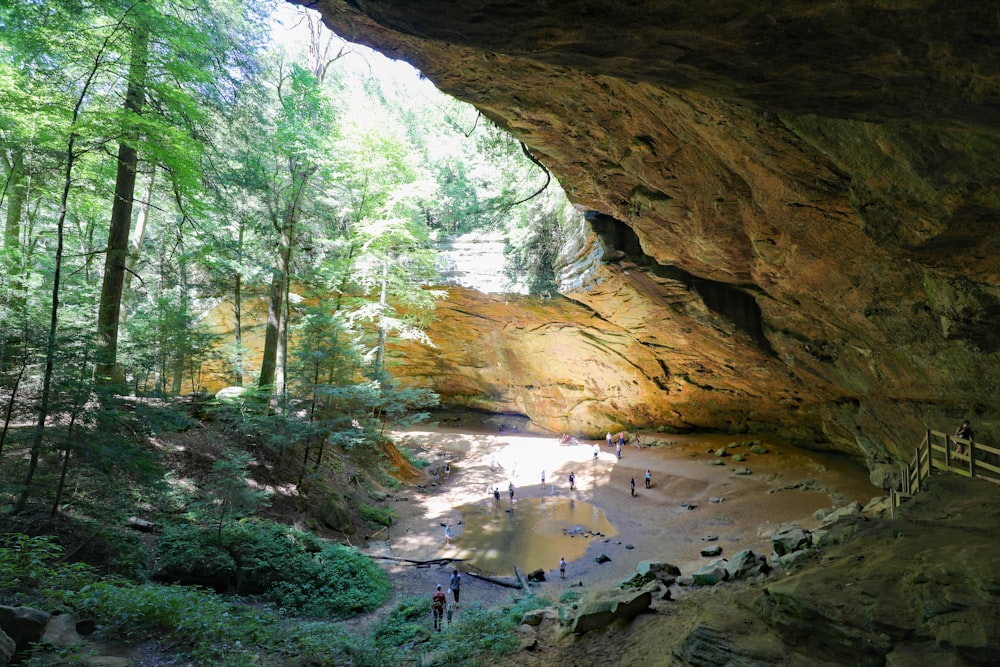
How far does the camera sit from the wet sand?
13.2m

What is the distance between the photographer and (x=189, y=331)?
44.3 ft

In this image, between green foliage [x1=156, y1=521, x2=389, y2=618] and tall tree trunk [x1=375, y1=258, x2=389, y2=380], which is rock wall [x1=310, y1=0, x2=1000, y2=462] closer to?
tall tree trunk [x1=375, y1=258, x2=389, y2=380]

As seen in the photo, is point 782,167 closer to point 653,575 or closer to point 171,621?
point 653,575

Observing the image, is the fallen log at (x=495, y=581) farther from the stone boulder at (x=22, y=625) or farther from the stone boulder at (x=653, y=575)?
the stone boulder at (x=22, y=625)

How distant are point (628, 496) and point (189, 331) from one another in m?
17.3

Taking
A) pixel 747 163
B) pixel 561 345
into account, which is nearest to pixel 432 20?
pixel 747 163

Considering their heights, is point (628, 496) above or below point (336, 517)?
below

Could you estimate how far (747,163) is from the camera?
7383mm

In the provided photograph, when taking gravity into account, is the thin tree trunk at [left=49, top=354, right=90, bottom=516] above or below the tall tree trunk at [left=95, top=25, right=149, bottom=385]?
below

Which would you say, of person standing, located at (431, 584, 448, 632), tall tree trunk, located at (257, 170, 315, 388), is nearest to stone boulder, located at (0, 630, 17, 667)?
person standing, located at (431, 584, 448, 632)

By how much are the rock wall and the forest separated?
310 cm

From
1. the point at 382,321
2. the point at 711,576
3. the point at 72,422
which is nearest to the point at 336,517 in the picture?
the point at 382,321

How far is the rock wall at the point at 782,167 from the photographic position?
304cm

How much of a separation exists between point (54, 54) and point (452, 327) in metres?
20.6
